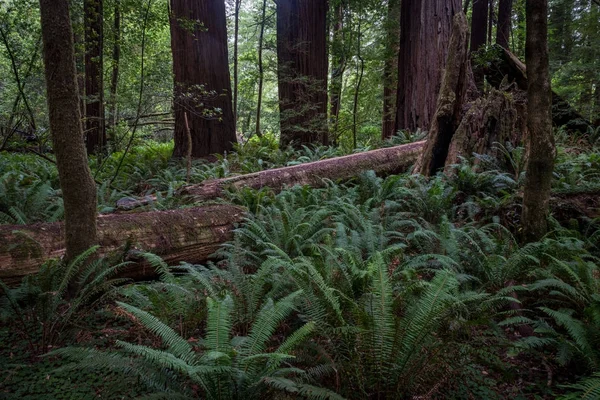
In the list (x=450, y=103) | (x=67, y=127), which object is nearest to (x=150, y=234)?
(x=67, y=127)

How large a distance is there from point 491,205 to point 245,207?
9.48 feet

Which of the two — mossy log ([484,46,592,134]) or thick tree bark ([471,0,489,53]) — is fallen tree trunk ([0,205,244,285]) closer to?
mossy log ([484,46,592,134])

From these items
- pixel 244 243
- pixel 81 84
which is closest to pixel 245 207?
pixel 244 243

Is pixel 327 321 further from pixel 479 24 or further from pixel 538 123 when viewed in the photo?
pixel 479 24

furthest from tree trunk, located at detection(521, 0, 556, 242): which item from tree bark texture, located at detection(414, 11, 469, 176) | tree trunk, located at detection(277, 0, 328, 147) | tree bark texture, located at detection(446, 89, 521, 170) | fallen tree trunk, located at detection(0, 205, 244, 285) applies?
tree trunk, located at detection(277, 0, 328, 147)

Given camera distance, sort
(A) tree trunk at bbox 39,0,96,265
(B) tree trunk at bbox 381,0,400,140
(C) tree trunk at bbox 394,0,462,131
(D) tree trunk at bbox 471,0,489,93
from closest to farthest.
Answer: (A) tree trunk at bbox 39,0,96,265, (C) tree trunk at bbox 394,0,462,131, (B) tree trunk at bbox 381,0,400,140, (D) tree trunk at bbox 471,0,489,93

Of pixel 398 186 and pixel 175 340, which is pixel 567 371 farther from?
pixel 398 186

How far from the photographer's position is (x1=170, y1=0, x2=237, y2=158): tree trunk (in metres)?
8.51

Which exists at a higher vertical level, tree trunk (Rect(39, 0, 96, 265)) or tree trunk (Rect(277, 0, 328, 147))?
tree trunk (Rect(277, 0, 328, 147))

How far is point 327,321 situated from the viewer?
2188 mm

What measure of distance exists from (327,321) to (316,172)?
414cm

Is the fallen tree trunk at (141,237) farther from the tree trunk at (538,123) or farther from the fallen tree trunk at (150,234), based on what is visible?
the tree trunk at (538,123)

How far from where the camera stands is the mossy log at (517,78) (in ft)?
24.9

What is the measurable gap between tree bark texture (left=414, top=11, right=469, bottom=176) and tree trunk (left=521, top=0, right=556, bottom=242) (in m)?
2.47
